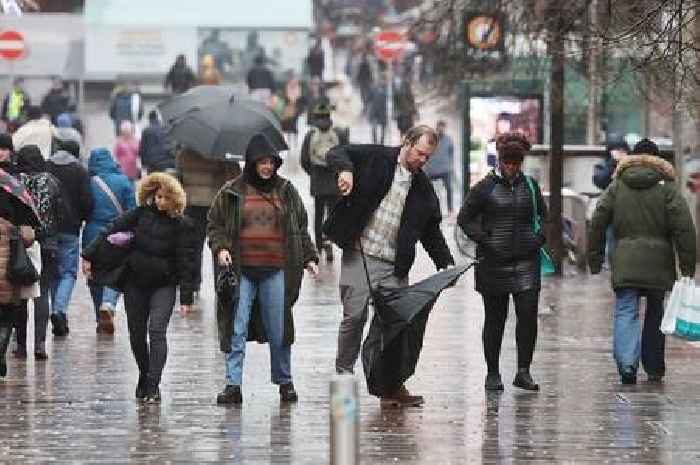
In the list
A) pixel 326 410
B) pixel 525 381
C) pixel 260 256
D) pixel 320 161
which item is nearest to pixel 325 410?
pixel 326 410

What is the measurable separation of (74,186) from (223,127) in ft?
7.42

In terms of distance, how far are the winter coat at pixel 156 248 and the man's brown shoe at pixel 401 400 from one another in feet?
5.03

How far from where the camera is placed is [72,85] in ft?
186

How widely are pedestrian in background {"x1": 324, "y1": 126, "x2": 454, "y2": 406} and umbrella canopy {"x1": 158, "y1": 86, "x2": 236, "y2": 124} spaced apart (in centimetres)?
694

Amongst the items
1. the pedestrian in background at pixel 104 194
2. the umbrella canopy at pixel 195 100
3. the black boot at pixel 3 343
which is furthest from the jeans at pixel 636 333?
the umbrella canopy at pixel 195 100

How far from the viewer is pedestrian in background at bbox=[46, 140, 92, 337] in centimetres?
1847

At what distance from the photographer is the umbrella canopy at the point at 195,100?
21141mm

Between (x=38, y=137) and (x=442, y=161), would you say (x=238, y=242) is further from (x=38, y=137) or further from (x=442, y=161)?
(x=442, y=161)

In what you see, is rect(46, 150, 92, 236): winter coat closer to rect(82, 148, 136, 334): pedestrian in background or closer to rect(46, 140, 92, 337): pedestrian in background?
rect(46, 140, 92, 337): pedestrian in background

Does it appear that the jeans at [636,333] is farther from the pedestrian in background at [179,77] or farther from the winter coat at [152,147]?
the pedestrian in background at [179,77]

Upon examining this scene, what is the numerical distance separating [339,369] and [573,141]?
999 inches

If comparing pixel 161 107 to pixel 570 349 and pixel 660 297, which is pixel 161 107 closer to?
pixel 570 349

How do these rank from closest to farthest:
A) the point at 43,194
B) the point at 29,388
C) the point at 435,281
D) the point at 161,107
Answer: the point at 435,281 → the point at 29,388 → the point at 43,194 → the point at 161,107

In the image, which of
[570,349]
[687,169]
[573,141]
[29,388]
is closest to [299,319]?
[570,349]
